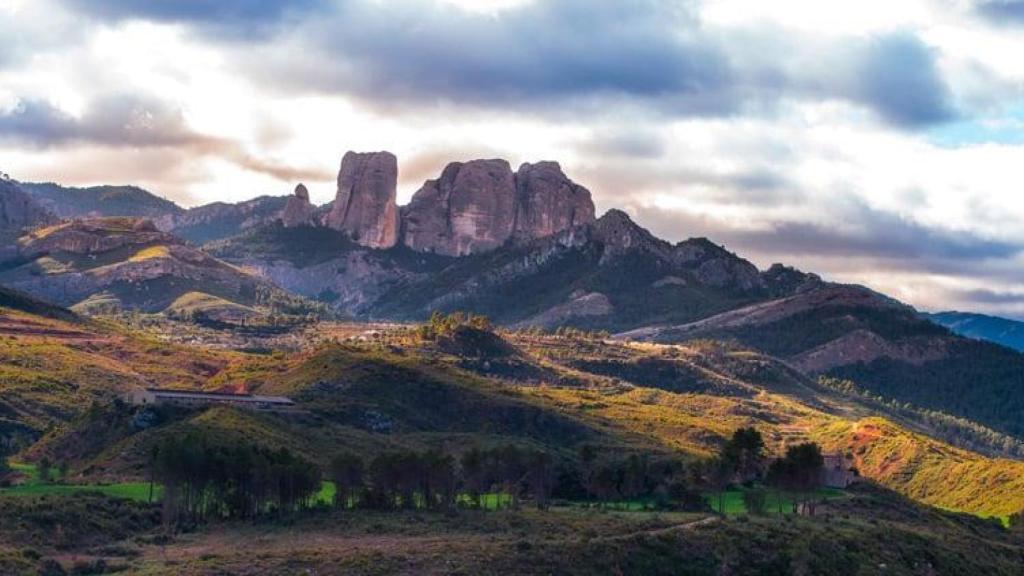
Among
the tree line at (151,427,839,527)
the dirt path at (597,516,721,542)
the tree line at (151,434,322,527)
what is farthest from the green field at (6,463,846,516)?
the dirt path at (597,516,721,542)

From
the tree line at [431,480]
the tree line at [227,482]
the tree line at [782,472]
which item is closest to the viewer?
the tree line at [227,482]

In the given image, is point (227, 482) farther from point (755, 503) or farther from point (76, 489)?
point (755, 503)

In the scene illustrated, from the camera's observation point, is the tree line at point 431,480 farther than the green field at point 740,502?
No

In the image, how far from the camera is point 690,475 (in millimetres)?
192500

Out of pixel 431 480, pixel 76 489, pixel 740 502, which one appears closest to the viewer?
pixel 76 489

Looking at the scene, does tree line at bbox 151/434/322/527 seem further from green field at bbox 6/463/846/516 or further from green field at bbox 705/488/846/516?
green field at bbox 705/488/846/516

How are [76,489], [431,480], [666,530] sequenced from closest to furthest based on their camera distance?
[666,530] < [76,489] < [431,480]

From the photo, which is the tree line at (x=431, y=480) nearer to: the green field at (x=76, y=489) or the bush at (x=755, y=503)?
the bush at (x=755, y=503)

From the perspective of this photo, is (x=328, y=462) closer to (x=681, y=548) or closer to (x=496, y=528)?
(x=496, y=528)

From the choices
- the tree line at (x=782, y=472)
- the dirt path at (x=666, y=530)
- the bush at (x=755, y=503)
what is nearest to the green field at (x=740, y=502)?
the tree line at (x=782, y=472)

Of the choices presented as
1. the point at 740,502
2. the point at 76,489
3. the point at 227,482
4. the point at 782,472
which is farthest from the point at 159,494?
the point at 782,472

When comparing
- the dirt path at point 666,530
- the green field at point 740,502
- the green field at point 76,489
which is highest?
the dirt path at point 666,530

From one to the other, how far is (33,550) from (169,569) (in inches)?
Result: 692

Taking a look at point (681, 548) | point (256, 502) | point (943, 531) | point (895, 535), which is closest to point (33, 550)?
point (256, 502)
